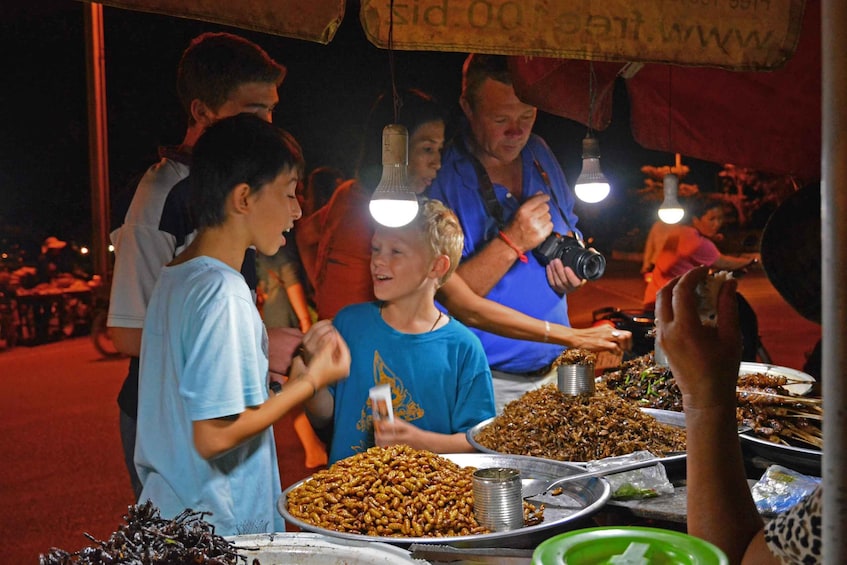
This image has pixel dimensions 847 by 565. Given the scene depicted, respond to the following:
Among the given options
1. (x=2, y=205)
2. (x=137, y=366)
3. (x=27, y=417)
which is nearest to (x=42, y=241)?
(x=2, y=205)

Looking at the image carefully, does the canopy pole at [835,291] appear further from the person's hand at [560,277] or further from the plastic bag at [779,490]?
the person's hand at [560,277]

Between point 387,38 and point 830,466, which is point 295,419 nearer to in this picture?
Answer: point 387,38

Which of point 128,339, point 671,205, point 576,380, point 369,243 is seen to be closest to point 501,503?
point 576,380

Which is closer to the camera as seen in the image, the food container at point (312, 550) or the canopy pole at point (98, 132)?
the food container at point (312, 550)

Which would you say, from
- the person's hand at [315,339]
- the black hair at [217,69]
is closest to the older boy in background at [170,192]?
the black hair at [217,69]

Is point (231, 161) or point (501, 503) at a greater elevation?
point (231, 161)

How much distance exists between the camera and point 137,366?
10.6 ft

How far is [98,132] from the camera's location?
5.20 meters

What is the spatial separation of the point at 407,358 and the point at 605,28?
177 centimetres

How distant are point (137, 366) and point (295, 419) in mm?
1645

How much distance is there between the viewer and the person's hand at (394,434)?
117 inches

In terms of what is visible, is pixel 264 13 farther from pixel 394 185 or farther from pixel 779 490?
pixel 779 490

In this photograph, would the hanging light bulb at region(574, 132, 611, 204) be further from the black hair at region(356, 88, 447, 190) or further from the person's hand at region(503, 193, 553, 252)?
the black hair at region(356, 88, 447, 190)

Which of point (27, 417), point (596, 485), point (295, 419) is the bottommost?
point (27, 417)
